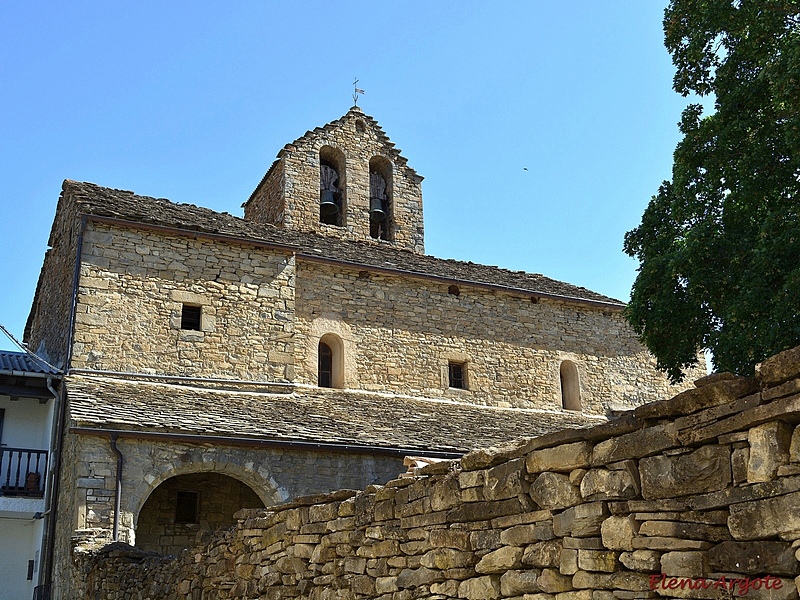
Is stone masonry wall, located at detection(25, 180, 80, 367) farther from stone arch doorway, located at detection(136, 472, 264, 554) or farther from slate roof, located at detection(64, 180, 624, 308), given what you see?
stone arch doorway, located at detection(136, 472, 264, 554)

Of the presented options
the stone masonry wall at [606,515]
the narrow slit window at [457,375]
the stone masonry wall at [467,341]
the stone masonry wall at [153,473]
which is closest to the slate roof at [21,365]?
the stone masonry wall at [153,473]

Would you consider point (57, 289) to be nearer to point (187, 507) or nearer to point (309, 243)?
point (309, 243)

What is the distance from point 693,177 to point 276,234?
888 cm

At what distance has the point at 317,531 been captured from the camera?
680 centimetres

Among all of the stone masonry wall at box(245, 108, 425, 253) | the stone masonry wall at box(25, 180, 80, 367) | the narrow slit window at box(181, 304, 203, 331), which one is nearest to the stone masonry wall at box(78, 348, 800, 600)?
the narrow slit window at box(181, 304, 203, 331)

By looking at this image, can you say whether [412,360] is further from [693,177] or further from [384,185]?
[693,177]

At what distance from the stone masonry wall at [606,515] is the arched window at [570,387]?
1365cm

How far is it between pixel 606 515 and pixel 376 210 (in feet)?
57.8

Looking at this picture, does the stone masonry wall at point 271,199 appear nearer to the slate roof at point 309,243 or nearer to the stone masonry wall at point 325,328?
the slate roof at point 309,243

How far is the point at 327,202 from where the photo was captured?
68.6 feet

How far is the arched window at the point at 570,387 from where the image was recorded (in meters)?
19.6

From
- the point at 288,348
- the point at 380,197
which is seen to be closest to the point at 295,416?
the point at 288,348

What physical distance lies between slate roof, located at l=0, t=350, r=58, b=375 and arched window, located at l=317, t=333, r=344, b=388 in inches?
204

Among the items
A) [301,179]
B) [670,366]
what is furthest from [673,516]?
[301,179]
